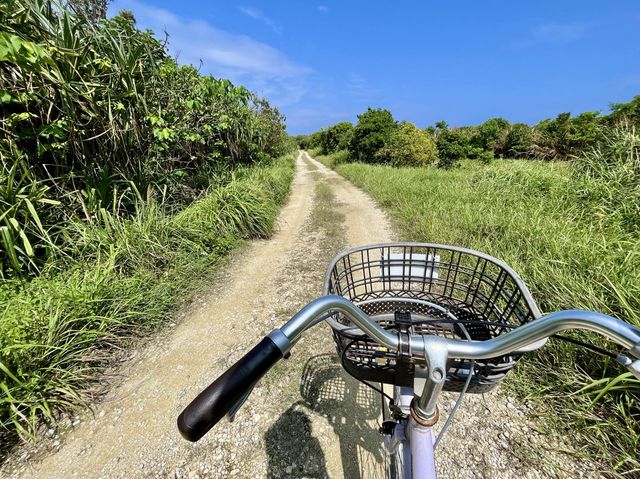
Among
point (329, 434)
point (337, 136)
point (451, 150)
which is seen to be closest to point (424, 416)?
point (329, 434)

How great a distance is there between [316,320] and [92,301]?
256 centimetres

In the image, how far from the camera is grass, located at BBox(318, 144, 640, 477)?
153 cm

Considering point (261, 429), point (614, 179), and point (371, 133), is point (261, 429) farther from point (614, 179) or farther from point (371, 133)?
point (371, 133)

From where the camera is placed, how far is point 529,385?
1.81m

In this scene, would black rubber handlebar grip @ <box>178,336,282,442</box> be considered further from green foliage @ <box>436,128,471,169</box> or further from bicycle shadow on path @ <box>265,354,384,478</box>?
green foliage @ <box>436,128,471,169</box>

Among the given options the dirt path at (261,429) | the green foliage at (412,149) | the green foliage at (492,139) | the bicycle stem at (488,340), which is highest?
the green foliage at (492,139)

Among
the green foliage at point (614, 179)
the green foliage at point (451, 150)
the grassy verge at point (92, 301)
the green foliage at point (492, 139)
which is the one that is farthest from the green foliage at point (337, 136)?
the grassy verge at point (92, 301)

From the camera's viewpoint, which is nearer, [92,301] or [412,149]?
[92,301]

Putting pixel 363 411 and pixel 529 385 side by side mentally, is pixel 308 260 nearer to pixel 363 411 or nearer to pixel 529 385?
pixel 363 411

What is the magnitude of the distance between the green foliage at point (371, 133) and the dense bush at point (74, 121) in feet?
34.3

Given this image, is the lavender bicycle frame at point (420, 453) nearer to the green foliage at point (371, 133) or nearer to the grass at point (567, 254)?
the grass at point (567, 254)

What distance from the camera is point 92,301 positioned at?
2305 mm

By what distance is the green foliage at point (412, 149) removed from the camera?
1123 cm

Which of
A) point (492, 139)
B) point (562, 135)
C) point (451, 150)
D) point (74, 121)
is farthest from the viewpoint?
point (492, 139)
